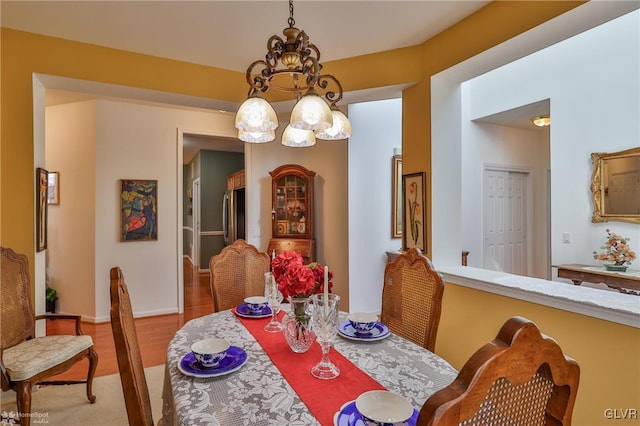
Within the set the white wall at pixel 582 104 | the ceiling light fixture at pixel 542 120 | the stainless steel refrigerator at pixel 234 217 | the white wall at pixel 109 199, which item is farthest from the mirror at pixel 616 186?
the white wall at pixel 109 199

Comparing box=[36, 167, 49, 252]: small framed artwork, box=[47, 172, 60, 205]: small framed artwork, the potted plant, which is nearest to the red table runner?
box=[36, 167, 49, 252]: small framed artwork

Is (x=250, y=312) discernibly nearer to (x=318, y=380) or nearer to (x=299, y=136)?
(x=318, y=380)

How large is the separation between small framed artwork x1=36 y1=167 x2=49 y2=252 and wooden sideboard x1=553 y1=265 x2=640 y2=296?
194 inches

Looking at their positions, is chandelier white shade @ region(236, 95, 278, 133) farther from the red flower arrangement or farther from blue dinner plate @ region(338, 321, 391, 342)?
blue dinner plate @ region(338, 321, 391, 342)

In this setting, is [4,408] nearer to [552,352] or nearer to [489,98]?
[552,352]

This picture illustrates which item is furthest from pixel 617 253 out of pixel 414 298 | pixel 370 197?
pixel 414 298

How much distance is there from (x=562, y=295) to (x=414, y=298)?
2.55 ft

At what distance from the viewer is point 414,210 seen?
290 cm

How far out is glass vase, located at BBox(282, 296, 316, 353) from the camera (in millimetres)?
1433

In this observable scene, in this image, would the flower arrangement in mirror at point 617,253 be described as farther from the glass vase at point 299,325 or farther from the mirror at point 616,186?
the glass vase at point 299,325

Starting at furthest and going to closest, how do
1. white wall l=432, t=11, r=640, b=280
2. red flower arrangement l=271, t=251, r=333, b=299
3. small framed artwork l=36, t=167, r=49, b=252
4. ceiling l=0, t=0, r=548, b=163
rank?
white wall l=432, t=11, r=640, b=280
small framed artwork l=36, t=167, r=49, b=252
ceiling l=0, t=0, r=548, b=163
red flower arrangement l=271, t=251, r=333, b=299

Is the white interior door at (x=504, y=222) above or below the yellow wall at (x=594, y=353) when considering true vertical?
above

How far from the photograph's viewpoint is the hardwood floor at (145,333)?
Answer: 9.77 feet

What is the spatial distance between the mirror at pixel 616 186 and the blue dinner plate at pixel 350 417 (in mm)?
3792
